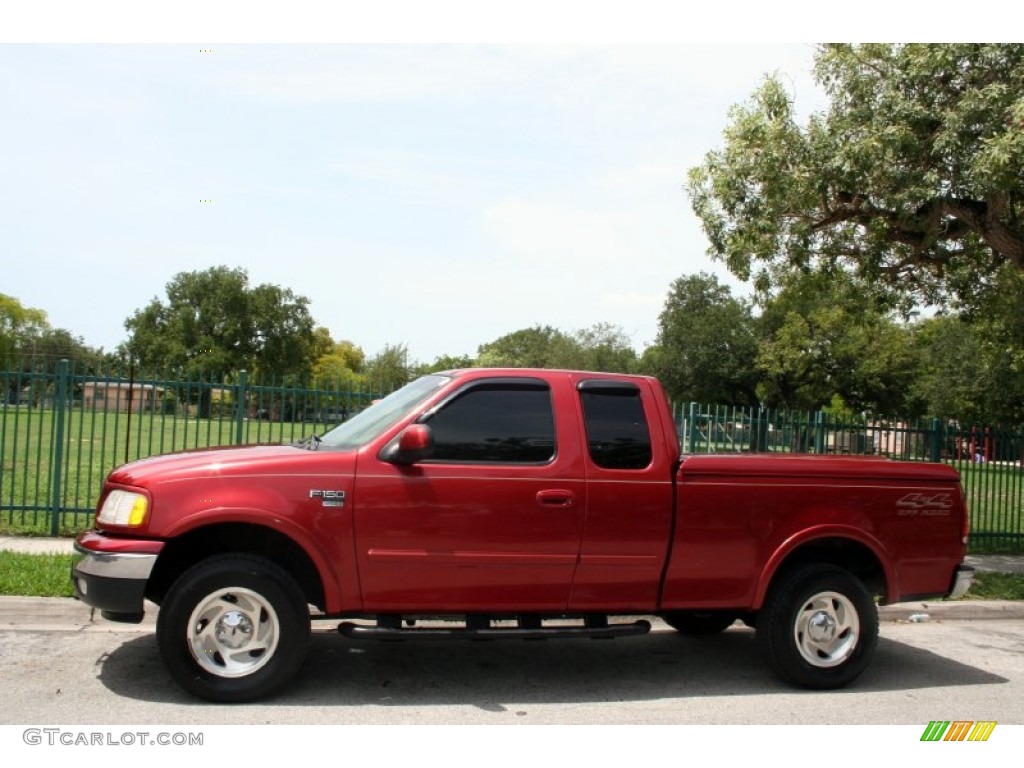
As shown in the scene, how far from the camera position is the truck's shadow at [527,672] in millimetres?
5902

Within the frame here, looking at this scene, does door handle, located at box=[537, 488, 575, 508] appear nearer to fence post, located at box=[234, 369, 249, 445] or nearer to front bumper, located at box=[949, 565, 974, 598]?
front bumper, located at box=[949, 565, 974, 598]

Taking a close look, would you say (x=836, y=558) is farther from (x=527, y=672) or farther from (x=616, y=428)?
(x=527, y=672)

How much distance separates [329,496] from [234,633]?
94cm

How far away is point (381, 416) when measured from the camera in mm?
6199

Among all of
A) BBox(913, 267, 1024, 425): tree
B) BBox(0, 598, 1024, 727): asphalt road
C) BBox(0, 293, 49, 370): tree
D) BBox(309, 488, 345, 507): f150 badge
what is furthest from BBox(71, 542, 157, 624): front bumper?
BBox(0, 293, 49, 370): tree

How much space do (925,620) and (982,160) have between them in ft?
15.9

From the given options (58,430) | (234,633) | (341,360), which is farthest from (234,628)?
(341,360)

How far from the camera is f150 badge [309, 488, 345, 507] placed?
5.52 m

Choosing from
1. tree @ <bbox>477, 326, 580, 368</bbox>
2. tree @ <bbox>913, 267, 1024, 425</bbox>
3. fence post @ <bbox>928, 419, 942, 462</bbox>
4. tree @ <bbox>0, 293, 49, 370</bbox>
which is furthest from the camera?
tree @ <bbox>0, 293, 49, 370</bbox>

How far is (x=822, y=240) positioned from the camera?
13.7m

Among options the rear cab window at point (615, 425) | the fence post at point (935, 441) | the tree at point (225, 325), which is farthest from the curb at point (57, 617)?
the tree at point (225, 325)

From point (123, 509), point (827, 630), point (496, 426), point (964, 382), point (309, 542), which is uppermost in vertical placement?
point (964, 382)

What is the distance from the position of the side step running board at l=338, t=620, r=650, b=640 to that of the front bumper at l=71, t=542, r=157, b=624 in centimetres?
114

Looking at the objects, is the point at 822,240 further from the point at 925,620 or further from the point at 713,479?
the point at 713,479
